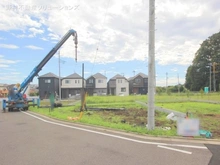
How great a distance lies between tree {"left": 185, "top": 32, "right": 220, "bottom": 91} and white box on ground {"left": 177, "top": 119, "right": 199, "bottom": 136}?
48174 millimetres

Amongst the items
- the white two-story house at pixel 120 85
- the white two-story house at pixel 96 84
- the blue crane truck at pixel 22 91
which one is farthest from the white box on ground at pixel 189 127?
the white two-story house at pixel 120 85

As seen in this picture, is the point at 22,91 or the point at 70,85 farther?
the point at 70,85

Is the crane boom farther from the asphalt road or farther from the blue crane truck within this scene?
the asphalt road

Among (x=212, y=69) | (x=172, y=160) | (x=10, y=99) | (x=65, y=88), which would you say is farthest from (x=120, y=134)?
(x=212, y=69)

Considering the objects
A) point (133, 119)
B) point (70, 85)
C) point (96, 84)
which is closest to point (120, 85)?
point (96, 84)

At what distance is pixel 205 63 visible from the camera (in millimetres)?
51094

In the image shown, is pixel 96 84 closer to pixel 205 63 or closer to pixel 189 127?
pixel 205 63

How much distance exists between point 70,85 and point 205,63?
3365cm

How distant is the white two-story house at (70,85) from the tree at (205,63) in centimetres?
2845

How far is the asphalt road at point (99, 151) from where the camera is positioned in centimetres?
452

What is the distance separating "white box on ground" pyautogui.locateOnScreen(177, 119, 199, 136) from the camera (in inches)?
255

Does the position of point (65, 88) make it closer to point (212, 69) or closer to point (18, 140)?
point (212, 69)

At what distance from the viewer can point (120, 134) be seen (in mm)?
7066

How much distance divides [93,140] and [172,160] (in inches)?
104
